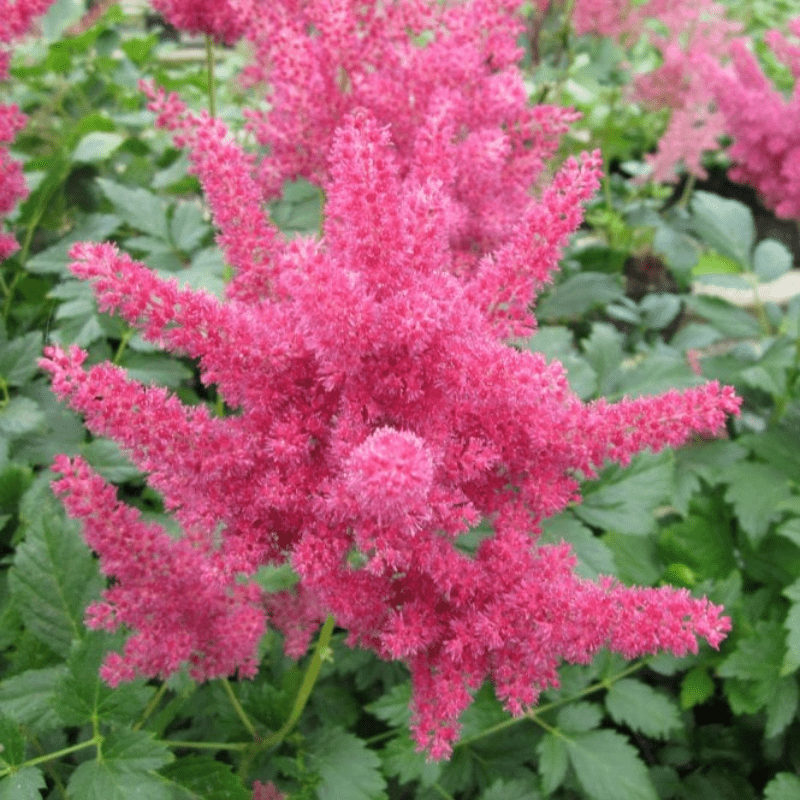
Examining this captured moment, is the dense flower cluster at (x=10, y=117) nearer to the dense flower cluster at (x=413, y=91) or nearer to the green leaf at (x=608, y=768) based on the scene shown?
the dense flower cluster at (x=413, y=91)

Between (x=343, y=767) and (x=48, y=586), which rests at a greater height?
(x=48, y=586)

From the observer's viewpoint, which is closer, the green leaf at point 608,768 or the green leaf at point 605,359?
the green leaf at point 608,768

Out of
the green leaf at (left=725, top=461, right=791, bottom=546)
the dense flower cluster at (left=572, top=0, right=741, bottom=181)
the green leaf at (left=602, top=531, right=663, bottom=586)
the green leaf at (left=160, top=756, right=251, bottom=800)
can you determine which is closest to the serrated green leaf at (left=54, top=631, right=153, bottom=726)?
the green leaf at (left=160, top=756, right=251, bottom=800)

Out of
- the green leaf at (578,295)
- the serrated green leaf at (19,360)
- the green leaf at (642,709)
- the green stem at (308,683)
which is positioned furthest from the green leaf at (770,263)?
the serrated green leaf at (19,360)

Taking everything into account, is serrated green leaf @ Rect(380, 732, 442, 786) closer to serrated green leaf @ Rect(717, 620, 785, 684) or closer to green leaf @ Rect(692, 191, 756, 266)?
serrated green leaf @ Rect(717, 620, 785, 684)

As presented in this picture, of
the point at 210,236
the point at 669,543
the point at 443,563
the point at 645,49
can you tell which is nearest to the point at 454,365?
the point at 443,563

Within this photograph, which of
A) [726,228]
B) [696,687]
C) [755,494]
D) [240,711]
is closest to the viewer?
[240,711]

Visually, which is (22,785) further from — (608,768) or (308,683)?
(608,768)

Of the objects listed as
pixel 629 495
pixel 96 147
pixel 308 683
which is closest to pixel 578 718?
pixel 629 495
